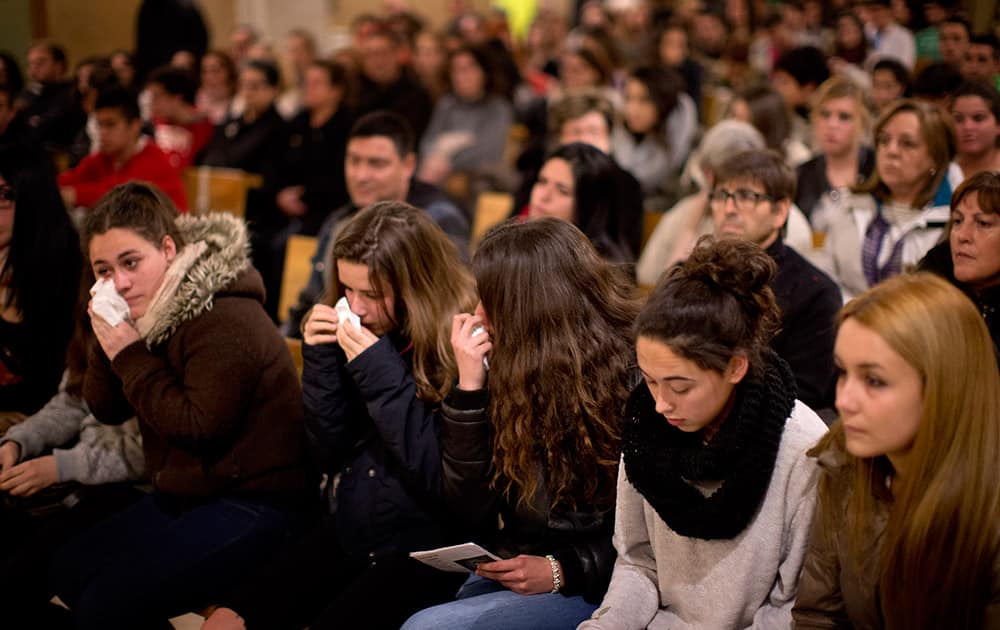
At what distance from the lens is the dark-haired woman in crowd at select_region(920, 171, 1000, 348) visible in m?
2.36

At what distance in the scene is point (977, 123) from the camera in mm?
3713

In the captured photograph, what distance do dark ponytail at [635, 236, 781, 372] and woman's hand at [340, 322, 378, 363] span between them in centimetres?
→ 76

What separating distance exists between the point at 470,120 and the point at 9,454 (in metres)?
4.15

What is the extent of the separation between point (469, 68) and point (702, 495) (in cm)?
501

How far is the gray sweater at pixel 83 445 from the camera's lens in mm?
2742

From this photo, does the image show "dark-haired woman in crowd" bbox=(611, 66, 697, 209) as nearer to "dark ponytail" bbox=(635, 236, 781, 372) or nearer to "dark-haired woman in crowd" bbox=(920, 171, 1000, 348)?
"dark-haired woman in crowd" bbox=(920, 171, 1000, 348)

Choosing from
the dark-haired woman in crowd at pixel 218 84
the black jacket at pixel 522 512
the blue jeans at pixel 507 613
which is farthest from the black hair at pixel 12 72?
the blue jeans at pixel 507 613

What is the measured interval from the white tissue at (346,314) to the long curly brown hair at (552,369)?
1.23 ft

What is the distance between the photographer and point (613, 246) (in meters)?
3.54

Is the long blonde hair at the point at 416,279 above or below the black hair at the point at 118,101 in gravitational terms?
below

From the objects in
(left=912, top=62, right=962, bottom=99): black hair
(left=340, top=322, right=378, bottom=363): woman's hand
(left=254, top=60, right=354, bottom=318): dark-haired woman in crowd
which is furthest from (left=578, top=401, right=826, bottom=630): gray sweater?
(left=912, top=62, right=962, bottom=99): black hair

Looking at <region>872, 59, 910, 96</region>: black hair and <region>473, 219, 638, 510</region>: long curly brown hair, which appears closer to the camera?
<region>473, 219, 638, 510</region>: long curly brown hair

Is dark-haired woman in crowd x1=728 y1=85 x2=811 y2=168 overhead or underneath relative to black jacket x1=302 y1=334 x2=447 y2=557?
overhead

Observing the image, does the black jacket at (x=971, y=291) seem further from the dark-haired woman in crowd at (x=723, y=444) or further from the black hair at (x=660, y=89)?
the black hair at (x=660, y=89)
